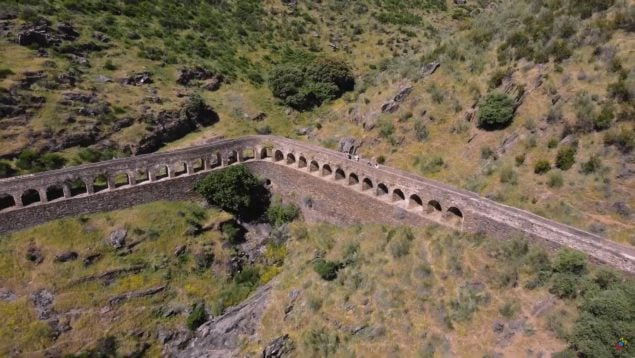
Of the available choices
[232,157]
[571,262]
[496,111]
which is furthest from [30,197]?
[496,111]

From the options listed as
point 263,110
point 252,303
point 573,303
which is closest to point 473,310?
point 573,303

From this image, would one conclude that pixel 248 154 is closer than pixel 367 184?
No

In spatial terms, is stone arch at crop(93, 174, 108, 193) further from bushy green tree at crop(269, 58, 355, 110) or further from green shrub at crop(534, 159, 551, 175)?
green shrub at crop(534, 159, 551, 175)

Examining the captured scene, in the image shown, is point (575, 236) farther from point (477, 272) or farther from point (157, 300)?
point (157, 300)

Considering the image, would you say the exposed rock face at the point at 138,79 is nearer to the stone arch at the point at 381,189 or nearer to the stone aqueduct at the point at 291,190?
the stone aqueduct at the point at 291,190

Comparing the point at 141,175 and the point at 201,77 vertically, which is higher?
the point at 201,77

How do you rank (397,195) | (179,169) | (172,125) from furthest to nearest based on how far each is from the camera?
(172,125) → (179,169) → (397,195)

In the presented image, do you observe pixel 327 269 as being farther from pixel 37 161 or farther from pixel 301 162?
pixel 37 161

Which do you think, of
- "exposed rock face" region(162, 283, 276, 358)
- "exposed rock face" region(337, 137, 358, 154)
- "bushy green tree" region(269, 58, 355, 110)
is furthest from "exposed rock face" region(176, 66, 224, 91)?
"exposed rock face" region(162, 283, 276, 358)
